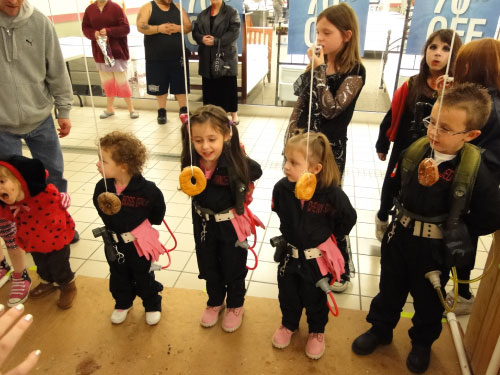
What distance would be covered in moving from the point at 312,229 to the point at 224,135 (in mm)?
499

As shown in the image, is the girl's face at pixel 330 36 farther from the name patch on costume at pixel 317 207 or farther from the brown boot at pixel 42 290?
the brown boot at pixel 42 290

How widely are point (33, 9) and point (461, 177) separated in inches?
80.8

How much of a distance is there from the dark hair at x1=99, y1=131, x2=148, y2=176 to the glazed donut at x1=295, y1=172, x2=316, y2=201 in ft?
2.25

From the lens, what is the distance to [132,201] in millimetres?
1610

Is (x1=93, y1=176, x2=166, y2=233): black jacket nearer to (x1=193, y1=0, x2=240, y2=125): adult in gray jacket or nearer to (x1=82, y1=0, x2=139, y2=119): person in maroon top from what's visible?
(x1=193, y1=0, x2=240, y2=125): adult in gray jacket

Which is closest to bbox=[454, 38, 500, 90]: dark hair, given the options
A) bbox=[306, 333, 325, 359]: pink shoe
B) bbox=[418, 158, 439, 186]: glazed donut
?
bbox=[418, 158, 439, 186]: glazed donut

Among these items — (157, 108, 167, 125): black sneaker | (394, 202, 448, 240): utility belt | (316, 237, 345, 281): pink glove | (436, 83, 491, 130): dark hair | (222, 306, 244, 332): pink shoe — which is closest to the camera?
(436, 83, 491, 130): dark hair

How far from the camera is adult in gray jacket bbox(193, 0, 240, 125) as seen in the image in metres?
3.93

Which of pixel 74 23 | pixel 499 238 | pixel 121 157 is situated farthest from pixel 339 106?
pixel 74 23

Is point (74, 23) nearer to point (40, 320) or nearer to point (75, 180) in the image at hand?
point (75, 180)

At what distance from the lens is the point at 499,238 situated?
151 centimetres

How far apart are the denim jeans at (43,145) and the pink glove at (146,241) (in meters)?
0.89

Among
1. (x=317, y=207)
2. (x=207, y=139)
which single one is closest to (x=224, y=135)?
(x=207, y=139)

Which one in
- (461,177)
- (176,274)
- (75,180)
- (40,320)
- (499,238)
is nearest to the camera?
(461,177)
